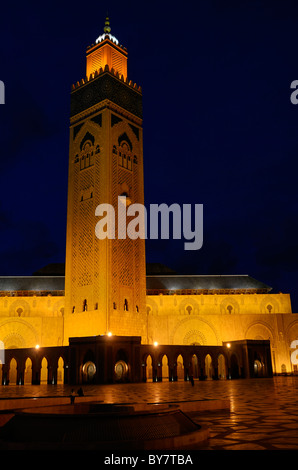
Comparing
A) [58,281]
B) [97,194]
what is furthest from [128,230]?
[58,281]

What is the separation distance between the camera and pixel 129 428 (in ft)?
13.1

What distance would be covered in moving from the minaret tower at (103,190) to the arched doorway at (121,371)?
6.82 feet

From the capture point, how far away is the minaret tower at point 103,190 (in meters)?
24.5

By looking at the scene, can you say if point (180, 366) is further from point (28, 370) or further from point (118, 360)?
point (28, 370)

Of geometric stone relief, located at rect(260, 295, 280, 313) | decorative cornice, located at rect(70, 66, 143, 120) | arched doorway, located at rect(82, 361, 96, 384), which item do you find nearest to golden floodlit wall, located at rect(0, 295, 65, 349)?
arched doorway, located at rect(82, 361, 96, 384)

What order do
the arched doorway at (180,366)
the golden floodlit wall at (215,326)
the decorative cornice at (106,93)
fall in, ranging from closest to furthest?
1. the decorative cornice at (106,93)
2. the arched doorway at (180,366)
3. the golden floodlit wall at (215,326)

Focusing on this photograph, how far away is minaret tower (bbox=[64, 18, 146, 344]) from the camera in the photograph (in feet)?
80.2

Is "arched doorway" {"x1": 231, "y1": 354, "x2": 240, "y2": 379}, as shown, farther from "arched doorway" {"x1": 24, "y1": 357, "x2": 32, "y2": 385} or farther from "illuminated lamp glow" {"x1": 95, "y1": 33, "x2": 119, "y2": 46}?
"illuminated lamp glow" {"x1": 95, "y1": 33, "x2": 119, "y2": 46}

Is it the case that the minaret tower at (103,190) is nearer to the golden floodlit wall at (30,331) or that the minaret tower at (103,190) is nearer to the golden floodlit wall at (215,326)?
the golden floodlit wall at (30,331)

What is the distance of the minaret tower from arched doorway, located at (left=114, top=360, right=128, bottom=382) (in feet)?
6.82

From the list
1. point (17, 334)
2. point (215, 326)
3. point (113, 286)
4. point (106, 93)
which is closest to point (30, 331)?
point (17, 334)

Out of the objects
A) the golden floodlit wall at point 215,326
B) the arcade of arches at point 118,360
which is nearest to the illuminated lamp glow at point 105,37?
the golden floodlit wall at point 215,326

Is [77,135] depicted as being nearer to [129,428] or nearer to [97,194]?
[97,194]
